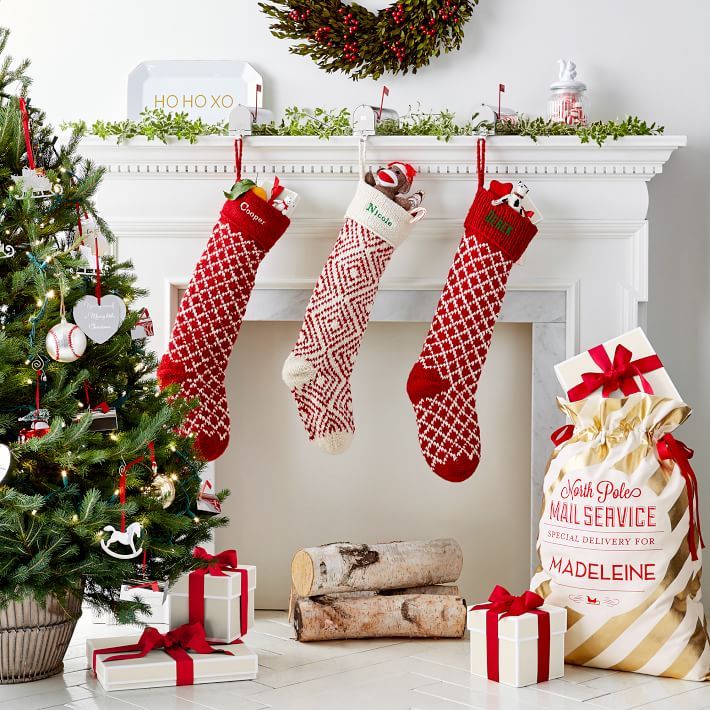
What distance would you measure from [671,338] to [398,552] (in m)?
0.95

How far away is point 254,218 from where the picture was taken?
2283 mm

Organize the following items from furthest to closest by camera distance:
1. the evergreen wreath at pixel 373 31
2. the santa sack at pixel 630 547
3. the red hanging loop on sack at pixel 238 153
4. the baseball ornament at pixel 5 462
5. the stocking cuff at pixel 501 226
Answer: the evergreen wreath at pixel 373 31, the red hanging loop on sack at pixel 238 153, the stocking cuff at pixel 501 226, the santa sack at pixel 630 547, the baseball ornament at pixel 5 462

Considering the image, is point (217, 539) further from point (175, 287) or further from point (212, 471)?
point (175, 287)

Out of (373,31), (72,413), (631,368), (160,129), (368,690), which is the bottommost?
(368,690)

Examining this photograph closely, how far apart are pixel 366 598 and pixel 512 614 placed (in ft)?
1.52

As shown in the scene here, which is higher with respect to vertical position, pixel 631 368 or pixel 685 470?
pixel 631 368

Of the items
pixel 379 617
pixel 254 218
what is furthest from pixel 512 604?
pixel 254 218

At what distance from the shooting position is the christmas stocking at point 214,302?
2.29 metres

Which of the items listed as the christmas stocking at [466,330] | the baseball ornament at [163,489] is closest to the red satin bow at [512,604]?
the christmas stocking at [466,330]

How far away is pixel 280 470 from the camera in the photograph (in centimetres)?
262

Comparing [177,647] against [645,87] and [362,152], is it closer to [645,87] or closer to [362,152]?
[362,152]

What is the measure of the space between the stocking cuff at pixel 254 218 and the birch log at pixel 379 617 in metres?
0.89

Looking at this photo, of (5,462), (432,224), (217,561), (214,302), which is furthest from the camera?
(432,224)

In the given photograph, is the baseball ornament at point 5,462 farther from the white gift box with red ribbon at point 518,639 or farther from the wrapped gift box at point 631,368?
the wrapped gift box at point 631,368
